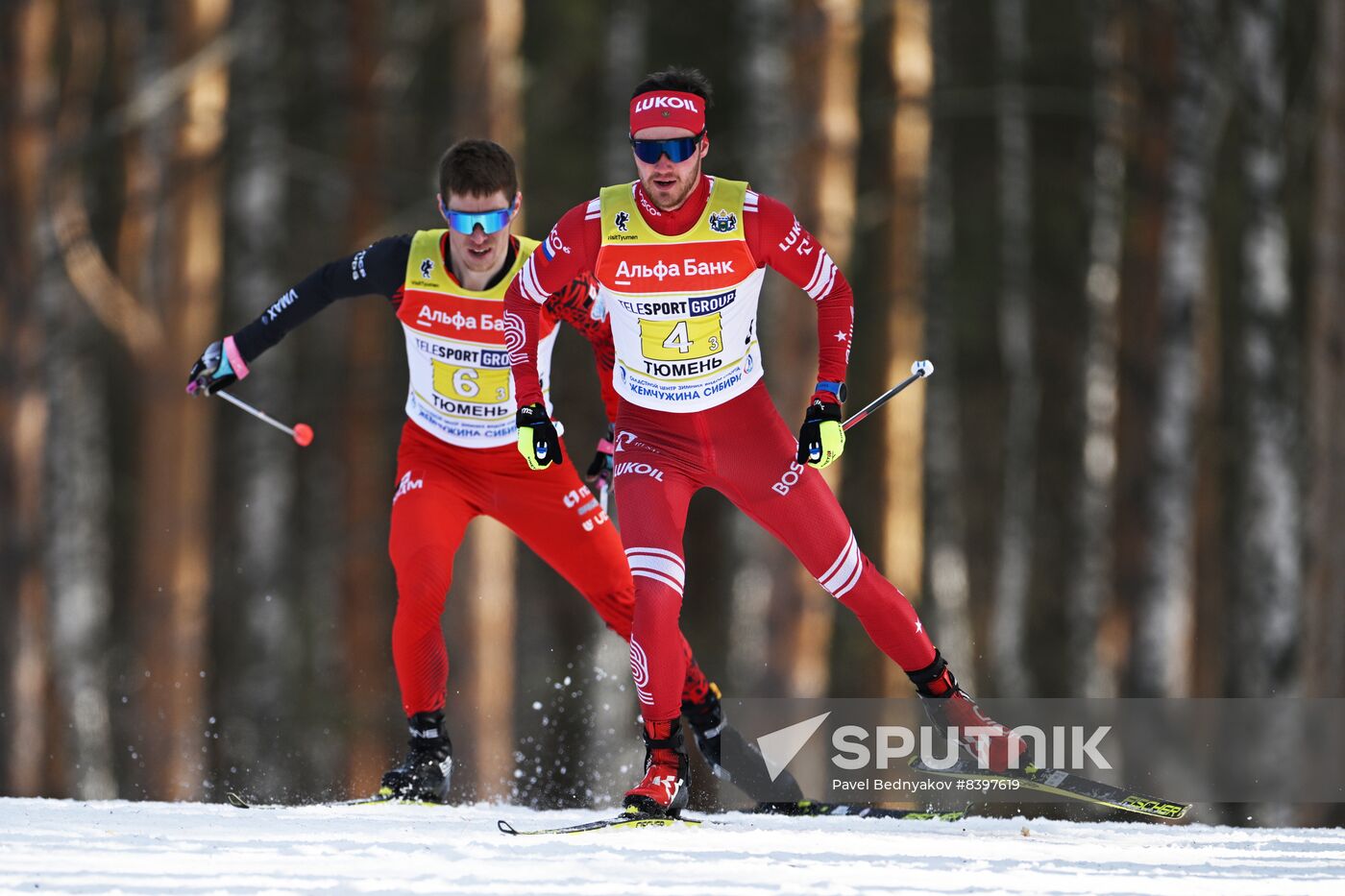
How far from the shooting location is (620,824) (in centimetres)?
573

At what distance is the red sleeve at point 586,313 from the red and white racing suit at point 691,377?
10.6 inches

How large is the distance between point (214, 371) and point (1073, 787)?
373cm

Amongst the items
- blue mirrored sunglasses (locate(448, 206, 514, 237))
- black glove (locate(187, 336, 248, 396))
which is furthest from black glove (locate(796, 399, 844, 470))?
black glove (locate(187, 336, 248, 396))

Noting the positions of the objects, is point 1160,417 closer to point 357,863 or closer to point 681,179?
point 681,179

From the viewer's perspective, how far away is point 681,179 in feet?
19.2

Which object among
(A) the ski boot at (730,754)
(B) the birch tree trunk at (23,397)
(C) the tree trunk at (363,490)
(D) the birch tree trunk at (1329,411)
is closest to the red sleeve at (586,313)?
(A) the ski boot at (730,754)

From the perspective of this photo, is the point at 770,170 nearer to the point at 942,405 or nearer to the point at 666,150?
the point at 666,150

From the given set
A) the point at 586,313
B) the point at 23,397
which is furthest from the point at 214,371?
the point at 23,397

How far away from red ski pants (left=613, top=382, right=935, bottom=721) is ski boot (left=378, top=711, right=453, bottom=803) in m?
1.12

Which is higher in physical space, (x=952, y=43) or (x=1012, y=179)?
(x=952, y=43)

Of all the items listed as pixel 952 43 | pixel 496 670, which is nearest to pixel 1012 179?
pixel 952 43

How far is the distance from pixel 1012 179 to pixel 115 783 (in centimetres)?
1284

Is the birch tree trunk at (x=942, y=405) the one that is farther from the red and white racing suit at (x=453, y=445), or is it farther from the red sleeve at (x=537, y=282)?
the red sleeve at (x=537, y=282)

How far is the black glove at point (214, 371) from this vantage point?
6875mm
